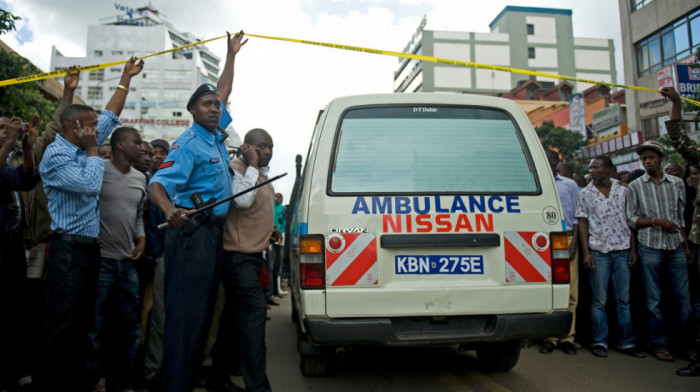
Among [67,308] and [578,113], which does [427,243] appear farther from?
[578,113]

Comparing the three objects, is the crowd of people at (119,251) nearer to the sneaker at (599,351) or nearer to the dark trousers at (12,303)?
the dark trousers at (12,303)

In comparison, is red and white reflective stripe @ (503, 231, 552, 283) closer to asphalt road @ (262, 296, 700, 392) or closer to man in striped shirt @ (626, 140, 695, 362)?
asphalt road @ (262, 296, 700, 392)

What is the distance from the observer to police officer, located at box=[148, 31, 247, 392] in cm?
283

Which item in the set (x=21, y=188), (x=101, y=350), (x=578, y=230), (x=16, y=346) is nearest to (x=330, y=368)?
(x=101, y=350)

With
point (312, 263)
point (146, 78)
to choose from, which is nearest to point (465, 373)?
point (312, 263)

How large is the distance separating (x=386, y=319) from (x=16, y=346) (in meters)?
2.53

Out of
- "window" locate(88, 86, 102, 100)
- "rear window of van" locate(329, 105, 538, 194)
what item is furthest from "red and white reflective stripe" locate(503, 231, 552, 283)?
"window" locate(88, 86, 102, 100)

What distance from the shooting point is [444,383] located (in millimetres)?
3773

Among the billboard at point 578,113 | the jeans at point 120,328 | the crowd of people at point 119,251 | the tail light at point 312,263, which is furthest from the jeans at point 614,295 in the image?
the billboard at point 578,113

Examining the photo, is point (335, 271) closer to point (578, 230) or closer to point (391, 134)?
point (391, 134)

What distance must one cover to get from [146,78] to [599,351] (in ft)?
306

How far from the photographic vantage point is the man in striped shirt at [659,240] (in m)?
4.74

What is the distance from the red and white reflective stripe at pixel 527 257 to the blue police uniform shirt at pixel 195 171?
5.63ft

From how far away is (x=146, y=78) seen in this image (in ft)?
290
